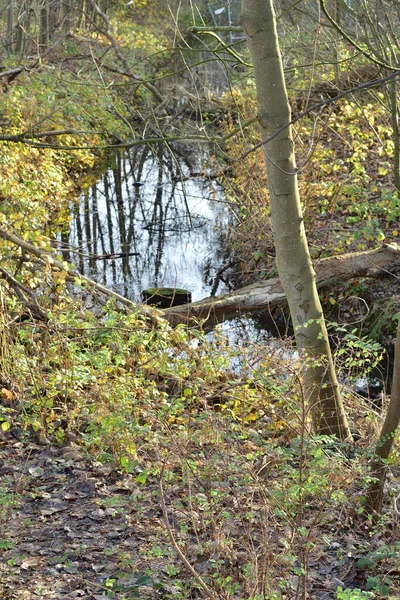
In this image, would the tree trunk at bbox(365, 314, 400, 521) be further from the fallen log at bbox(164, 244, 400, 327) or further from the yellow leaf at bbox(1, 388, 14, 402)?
the fallen log at bbox(164, 244, 400, 327)

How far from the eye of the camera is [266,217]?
33.1 feet

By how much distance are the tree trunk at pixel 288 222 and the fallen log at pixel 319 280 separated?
2.47 metres

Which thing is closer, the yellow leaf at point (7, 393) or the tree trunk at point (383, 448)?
the tree trunk at point (383, 448)

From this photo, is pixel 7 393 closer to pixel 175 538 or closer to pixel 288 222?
pixel 175 538

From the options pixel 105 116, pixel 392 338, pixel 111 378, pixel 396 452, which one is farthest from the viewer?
pixel 105 116

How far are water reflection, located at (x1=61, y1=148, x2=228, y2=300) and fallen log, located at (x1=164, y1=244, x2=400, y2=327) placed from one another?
61.3 inches

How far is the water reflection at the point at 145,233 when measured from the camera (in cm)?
1134

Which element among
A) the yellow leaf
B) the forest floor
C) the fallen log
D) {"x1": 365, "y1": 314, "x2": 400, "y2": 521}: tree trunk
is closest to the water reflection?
the fallen log

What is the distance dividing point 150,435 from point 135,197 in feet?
40.4

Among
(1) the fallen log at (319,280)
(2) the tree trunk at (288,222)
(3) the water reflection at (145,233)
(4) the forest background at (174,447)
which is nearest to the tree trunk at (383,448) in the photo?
(4) the forest background at (174,447)

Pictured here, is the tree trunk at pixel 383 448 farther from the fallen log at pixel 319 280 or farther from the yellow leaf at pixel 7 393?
the fallen log at pixel 319 280

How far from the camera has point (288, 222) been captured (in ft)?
16.5

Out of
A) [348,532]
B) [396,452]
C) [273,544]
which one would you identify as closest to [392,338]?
[396,452]

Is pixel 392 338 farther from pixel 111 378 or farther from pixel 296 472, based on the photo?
pixel 296 472
